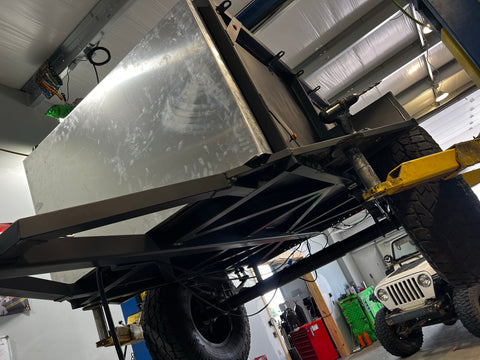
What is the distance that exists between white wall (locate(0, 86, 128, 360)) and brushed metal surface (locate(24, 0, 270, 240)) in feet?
9.19

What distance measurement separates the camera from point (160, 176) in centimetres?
154

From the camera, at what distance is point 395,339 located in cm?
540

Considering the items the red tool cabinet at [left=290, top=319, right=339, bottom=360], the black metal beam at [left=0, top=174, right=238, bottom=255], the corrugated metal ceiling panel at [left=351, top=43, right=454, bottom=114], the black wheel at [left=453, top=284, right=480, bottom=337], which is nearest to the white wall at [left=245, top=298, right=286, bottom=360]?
the red tool cabinet at [left=290, top=319, right=339, bottom=360]

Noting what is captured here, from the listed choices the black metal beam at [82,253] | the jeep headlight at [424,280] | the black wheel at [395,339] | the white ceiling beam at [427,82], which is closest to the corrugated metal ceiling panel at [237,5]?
the black metal beam at [82,253]

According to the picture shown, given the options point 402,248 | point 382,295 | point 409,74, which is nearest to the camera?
point 382,295

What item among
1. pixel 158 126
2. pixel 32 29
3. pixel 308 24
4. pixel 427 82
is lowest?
pixel 158 126

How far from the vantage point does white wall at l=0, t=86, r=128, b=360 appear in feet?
12.9

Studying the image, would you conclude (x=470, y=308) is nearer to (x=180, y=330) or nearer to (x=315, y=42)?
(x=180, y=330)

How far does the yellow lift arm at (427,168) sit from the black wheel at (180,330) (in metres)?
1.50

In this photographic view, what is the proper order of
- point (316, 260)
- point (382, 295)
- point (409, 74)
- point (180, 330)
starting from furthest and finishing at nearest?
point (409, 74) → point (382, 295) → point (316, 260) → point (180, 330)

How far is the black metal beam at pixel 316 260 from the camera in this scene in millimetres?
2496

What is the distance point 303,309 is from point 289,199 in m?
9.67

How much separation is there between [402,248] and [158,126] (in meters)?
6.85

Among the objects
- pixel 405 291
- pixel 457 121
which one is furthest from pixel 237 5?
pixel 457 121
